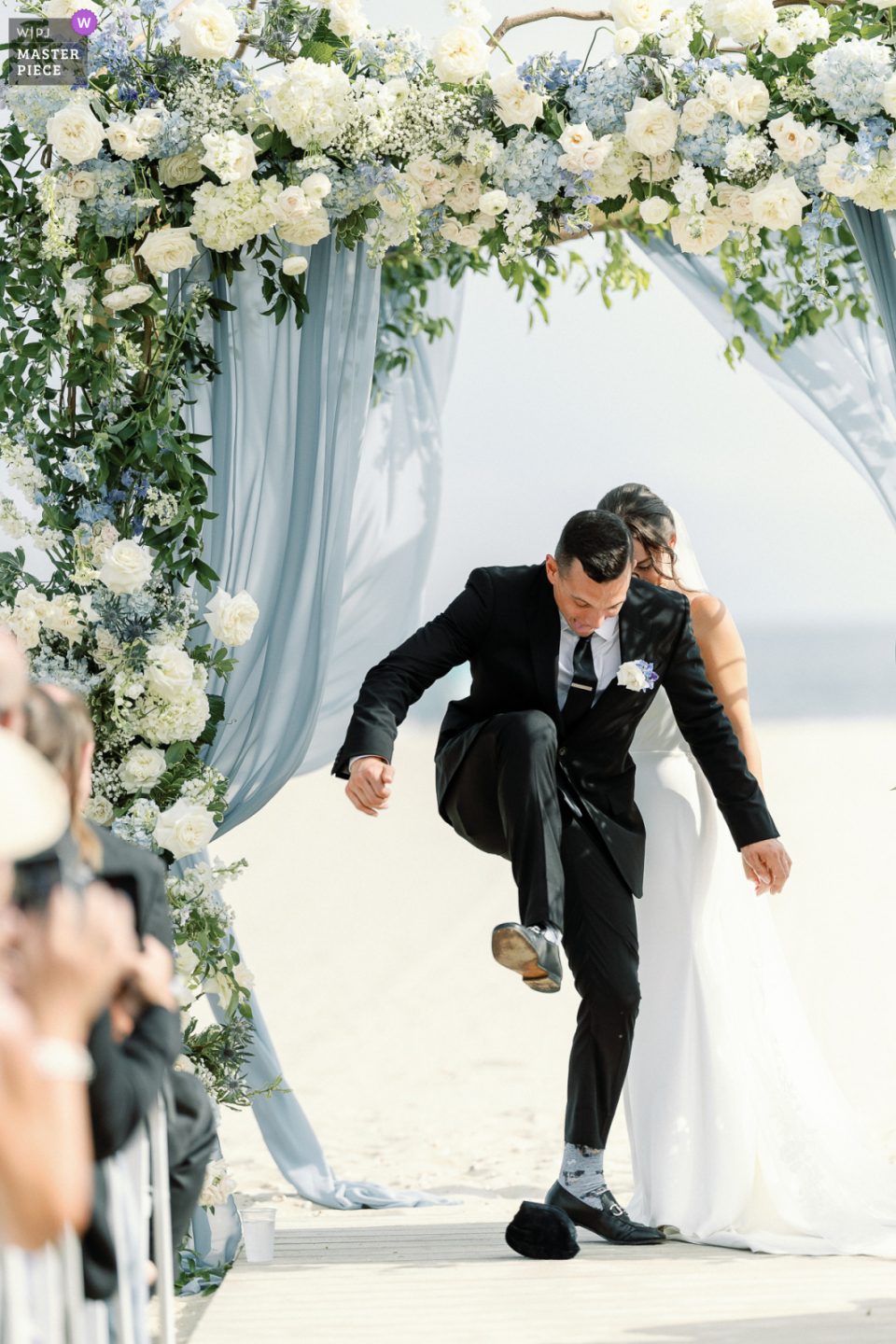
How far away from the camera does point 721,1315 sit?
2762 mm

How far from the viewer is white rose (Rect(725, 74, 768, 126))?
11.1 feet

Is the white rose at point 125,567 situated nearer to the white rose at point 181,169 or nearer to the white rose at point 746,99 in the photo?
the white rose at point 181,169

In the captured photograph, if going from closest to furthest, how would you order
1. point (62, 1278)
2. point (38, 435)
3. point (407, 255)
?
point (62, 1278) → point (38, 435) → point (407, 255)

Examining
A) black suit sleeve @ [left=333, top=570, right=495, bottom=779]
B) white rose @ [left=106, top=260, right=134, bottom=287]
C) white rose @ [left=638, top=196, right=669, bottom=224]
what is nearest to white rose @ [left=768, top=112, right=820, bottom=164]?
white rose @ [left=638, top=196, right=669, bottom=224]

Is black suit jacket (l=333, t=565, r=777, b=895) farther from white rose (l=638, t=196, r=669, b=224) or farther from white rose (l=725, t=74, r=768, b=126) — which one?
white rose (l=725, t=74, r=768, b=126)

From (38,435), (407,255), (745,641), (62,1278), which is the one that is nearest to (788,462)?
(745,641)

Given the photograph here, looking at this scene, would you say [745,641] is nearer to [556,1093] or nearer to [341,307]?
[556,1093]

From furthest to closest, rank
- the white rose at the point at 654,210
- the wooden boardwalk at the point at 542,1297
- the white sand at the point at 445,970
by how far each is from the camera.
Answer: the white sand at the point at 445,970 < the white rose at the point at 654,210 < the wooden boardwalk at the point at 542,1297

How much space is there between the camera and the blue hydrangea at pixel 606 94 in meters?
3.46

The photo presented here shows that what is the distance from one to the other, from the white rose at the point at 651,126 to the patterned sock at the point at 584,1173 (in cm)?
247

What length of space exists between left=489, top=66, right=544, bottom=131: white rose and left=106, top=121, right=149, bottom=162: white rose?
0.91 metres

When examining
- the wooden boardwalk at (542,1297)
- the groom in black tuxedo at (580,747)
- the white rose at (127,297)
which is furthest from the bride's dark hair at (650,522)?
the wooden boardwalk at (542,1297)

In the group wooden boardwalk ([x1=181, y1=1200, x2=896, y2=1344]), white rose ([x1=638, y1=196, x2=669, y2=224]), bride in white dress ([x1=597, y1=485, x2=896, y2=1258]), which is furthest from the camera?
white rose ([x1=638, y1=196, x2=669, y2=224])

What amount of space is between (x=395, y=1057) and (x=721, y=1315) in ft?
23.8
